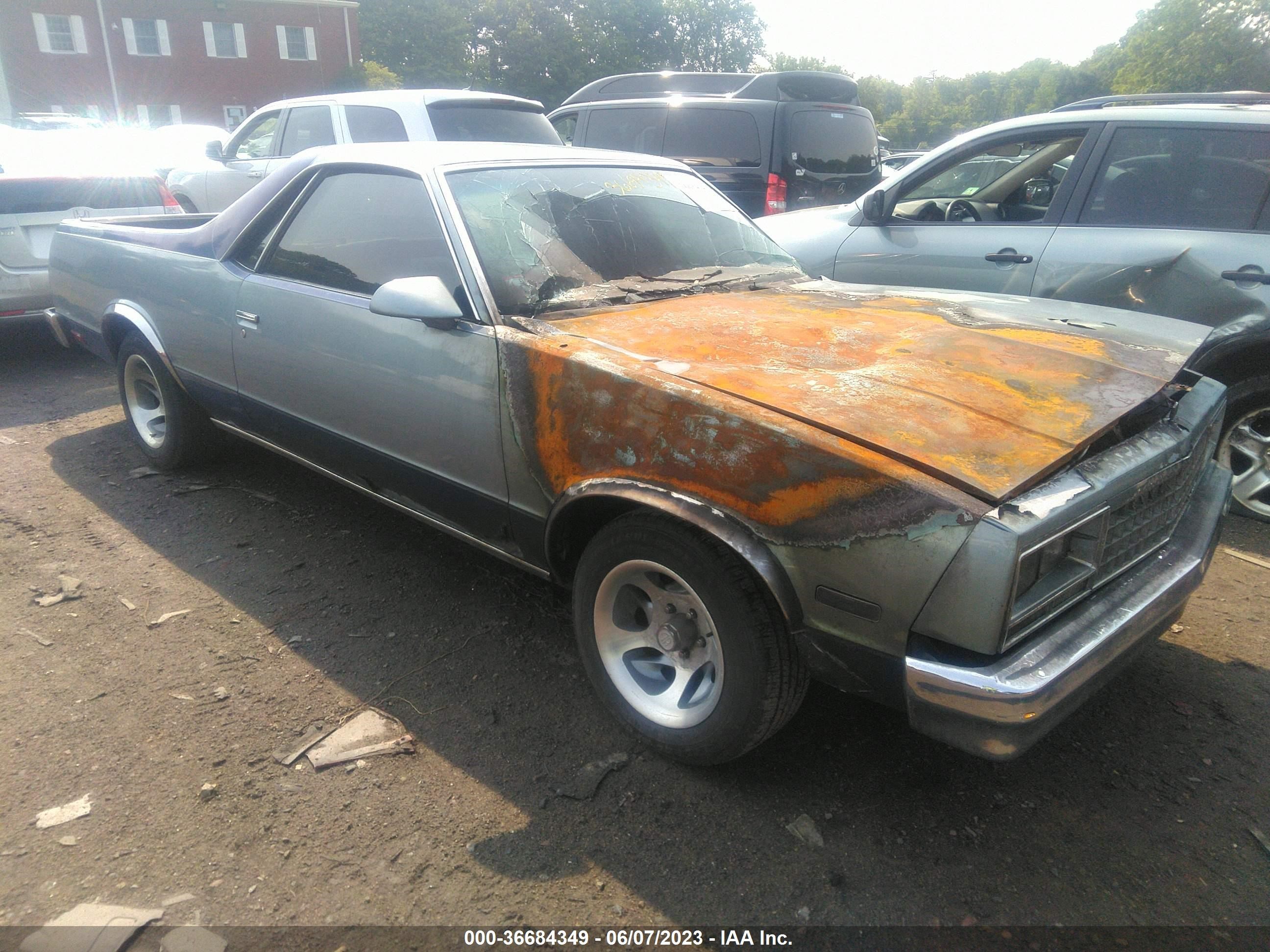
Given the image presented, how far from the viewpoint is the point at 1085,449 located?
204 centimetres

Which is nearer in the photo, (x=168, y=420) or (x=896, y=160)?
(x=168, y=420)

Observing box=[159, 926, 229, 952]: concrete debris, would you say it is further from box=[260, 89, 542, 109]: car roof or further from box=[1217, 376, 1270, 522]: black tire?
box=[260, 89, 542, 109]: car roof

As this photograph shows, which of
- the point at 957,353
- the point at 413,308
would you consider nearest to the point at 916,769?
the point at 957,353

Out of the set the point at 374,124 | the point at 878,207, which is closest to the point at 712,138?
the point at 374,124

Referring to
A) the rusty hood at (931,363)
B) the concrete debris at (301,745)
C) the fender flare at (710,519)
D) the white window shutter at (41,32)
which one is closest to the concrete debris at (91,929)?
the concrete debris at (301,745)

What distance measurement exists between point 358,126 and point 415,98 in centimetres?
70

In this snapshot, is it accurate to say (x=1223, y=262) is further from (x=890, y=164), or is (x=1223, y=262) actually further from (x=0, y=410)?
(x=890, y=164)

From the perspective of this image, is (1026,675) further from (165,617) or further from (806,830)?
(165,617)

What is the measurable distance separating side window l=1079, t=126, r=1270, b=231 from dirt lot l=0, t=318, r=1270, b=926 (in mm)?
1673

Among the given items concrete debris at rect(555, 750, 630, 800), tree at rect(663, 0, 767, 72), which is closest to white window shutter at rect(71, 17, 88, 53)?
tree at rect(663, 0, 767, 72)

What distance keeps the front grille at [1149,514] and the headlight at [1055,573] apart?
0.07 metres

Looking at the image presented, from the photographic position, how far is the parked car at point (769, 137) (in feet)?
25.9

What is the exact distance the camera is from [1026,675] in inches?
72.0

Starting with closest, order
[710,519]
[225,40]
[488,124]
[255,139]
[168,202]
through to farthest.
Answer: [710,519], [168,202], [488,124], [255,139], [225,40]
